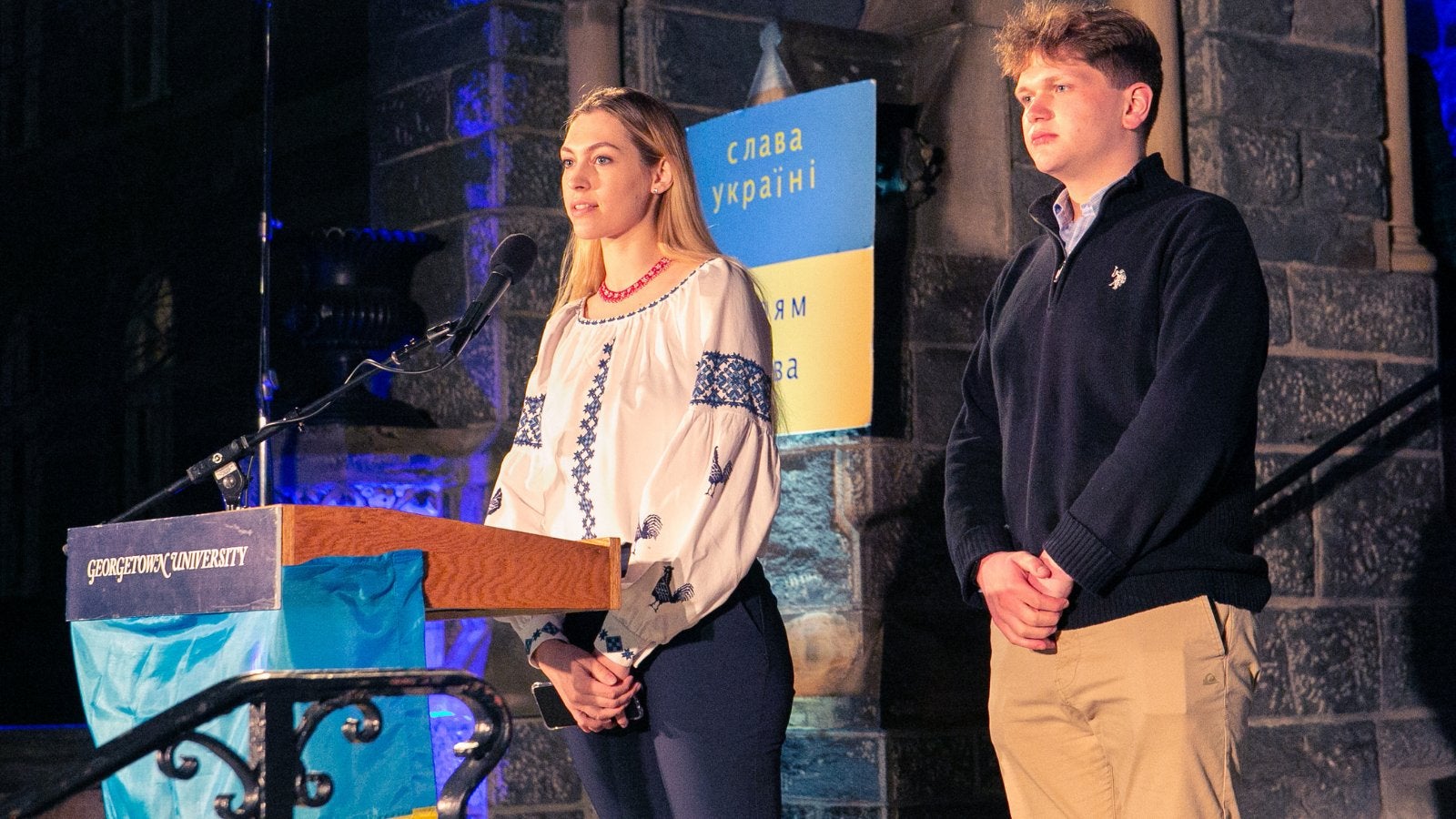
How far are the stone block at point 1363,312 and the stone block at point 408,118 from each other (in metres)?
2.34

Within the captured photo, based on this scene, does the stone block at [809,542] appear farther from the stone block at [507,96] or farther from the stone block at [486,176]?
the stone block at [507,96]

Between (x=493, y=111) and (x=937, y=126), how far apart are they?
119 centimetres

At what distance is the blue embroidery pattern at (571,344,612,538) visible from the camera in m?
2.63

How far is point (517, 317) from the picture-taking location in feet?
15.8

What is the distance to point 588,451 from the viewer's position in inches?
104

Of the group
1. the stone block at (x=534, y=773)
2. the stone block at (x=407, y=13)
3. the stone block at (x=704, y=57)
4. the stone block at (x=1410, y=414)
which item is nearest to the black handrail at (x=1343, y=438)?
the stone block at (x=1410, y=414)

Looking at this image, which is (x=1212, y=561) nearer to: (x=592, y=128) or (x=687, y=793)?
(x=687, y=793)

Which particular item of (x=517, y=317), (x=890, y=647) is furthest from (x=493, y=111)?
(x=890, y=647)

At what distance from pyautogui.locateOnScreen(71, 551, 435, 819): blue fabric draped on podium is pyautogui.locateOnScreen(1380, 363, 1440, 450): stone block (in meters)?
3.33

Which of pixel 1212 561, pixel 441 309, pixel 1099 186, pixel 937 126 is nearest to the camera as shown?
pixel 1212 561

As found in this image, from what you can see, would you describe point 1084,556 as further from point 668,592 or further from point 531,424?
point 531,424

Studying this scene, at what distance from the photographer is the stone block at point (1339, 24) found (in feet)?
15.6

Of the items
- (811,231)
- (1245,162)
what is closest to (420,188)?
(811,231)

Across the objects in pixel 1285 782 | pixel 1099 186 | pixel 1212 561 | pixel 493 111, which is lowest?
pixel 1285 782
